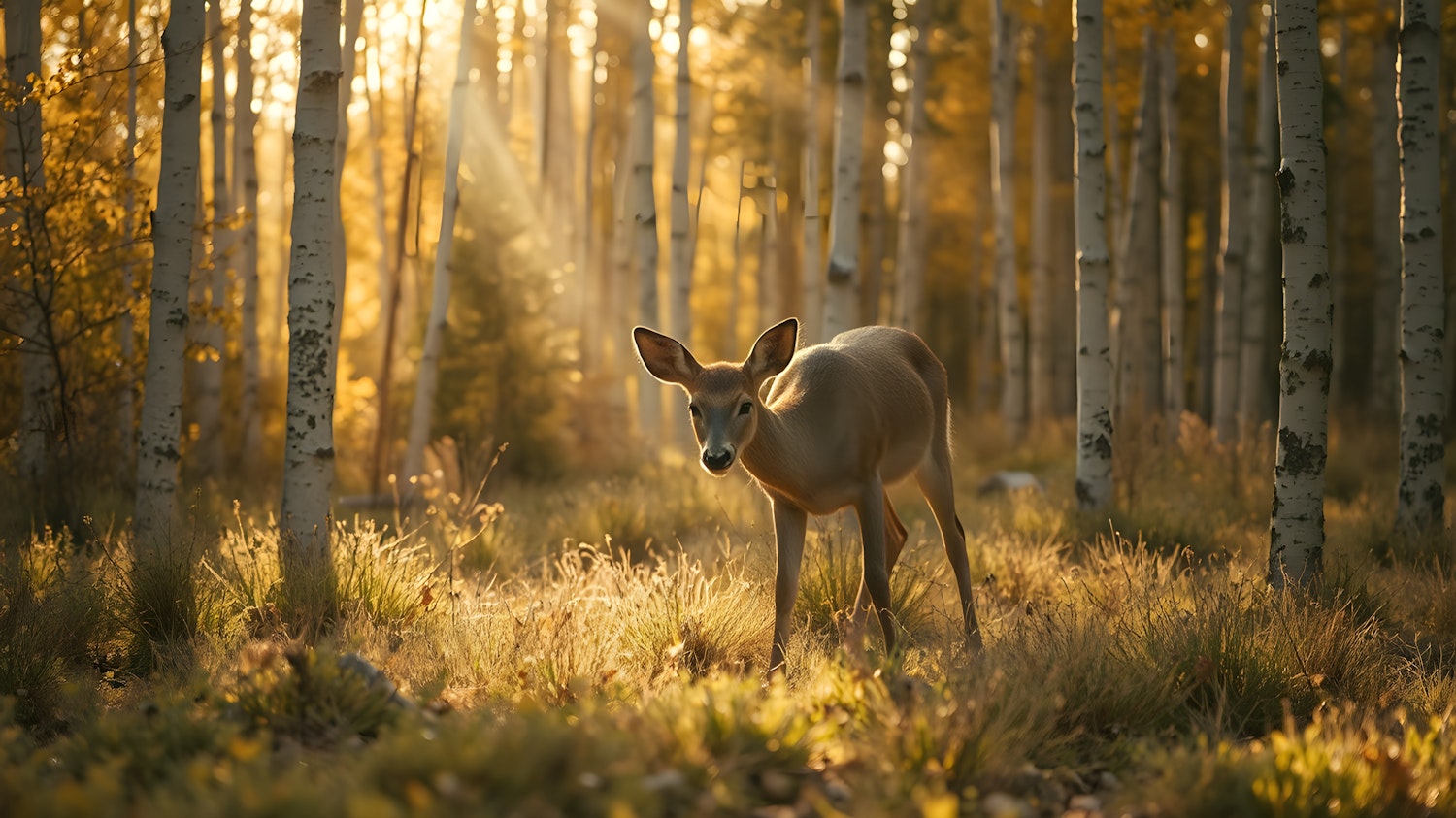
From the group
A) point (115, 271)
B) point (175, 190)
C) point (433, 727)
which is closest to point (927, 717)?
point (433, 727)

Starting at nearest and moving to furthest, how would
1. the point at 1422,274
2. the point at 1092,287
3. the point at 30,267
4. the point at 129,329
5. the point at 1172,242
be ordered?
the point at 30,267 → the point at 1422,274 → the point at 1092,287 → the point at 129,329 → the point at 1172,242

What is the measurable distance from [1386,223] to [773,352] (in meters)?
15.8

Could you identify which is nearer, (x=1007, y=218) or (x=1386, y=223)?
(x=1007, y=218)

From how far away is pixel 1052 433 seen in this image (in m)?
17.0

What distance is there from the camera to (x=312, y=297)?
6676 mm

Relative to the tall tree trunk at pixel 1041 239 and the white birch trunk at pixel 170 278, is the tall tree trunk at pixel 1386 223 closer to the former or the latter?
the tall tree trunk at pixel 1041 239

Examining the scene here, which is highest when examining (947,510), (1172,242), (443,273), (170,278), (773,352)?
(1172,242)

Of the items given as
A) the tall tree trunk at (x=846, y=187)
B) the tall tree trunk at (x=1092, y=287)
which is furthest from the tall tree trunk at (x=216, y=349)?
the tall tree trunk at (x=1092, y=287)

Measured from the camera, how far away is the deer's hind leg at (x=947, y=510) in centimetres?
618

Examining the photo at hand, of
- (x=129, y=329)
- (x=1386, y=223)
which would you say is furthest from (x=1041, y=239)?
(x=129, y=329)

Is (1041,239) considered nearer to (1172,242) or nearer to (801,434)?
(1172,242)

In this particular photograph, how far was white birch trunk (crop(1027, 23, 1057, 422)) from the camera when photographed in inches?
707

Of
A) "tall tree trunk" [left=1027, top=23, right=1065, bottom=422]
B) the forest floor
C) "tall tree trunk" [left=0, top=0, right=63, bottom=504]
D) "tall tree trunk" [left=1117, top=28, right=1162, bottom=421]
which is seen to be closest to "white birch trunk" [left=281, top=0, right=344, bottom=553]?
the forest floor

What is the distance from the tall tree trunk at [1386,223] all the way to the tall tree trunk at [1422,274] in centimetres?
803
